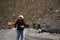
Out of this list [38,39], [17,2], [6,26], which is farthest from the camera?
[17,2]

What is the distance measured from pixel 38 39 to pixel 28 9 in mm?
18657

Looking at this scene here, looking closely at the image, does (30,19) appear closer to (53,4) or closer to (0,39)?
(53,4)

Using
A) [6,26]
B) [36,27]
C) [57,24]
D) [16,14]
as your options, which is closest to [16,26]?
[57,24]

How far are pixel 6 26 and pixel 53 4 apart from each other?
8.58 metres

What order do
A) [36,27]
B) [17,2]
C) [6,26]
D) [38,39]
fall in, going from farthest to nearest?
1. [17,2]
2. [6,26]
3. [36,27]
4. [38,39]

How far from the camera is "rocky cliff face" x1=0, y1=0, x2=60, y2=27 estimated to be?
115 ft

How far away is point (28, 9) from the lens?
37.0 m

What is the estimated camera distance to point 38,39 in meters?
18.7

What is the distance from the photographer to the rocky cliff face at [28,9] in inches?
1384

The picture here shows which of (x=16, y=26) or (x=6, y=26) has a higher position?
(x=16, y=26)

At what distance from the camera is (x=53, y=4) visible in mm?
36625

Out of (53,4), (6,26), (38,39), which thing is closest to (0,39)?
(38,39)

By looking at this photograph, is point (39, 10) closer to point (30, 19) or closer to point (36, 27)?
point (30, 19)

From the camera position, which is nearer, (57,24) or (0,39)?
(0,39)
